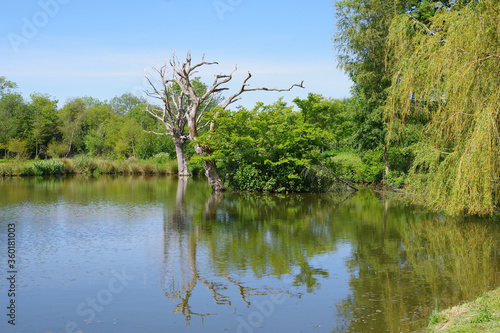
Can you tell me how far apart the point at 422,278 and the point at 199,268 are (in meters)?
4.36

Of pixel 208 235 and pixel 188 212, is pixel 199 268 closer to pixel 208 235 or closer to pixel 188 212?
pixel 208 235

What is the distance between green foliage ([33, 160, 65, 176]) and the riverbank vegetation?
86 millimetres

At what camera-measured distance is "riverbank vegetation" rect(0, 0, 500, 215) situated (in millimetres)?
11812

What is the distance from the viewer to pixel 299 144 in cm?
2577

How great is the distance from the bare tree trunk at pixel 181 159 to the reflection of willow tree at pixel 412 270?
27.3 m

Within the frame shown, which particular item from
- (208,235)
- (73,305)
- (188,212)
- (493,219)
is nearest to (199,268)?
(73,305)

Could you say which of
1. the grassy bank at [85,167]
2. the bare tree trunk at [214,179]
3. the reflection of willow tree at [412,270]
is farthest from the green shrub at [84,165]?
the reflection of willow tree at [412,270]

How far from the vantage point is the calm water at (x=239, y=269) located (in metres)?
7.12

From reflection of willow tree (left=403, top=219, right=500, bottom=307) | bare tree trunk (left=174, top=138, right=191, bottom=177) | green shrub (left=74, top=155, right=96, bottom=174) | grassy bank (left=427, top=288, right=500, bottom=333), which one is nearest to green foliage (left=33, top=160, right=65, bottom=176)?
green shrub (left=74, top=155, right=96, bottom=174)

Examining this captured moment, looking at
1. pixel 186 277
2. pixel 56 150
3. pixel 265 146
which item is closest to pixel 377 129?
pixel 265 146

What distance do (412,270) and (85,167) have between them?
3895cm

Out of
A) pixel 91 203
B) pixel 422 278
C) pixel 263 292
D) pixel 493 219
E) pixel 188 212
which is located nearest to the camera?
pixel 263 292

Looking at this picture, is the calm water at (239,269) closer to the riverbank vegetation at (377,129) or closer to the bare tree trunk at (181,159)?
the riverbank vegetation at (377,129)

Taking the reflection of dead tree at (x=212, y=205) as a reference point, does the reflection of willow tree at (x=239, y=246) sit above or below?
below
